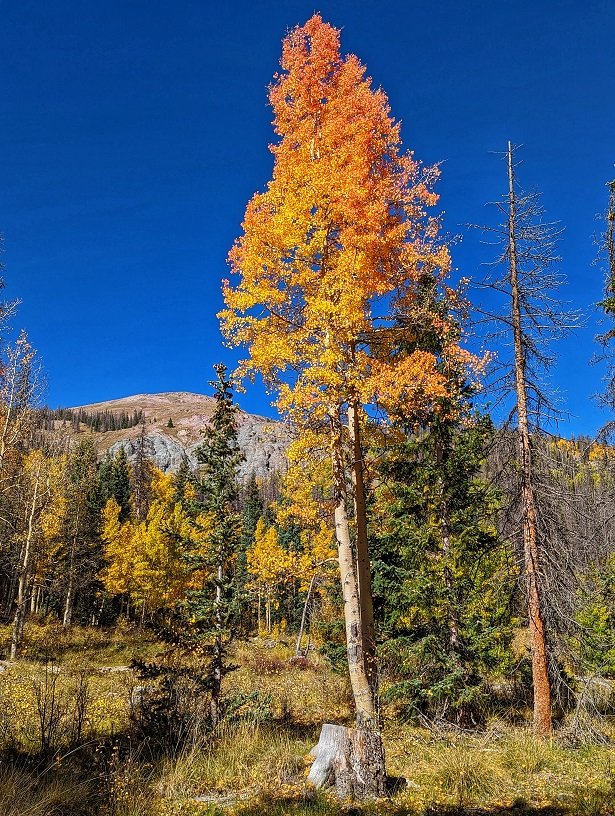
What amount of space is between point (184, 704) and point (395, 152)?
10.5 m

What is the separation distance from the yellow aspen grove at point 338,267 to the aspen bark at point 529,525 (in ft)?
11.5

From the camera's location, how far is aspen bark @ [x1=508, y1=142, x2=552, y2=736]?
10961mm

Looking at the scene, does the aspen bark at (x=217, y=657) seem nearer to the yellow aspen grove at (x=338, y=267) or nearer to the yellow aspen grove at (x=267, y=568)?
the yellow aspen grove at (x=338, y=267)

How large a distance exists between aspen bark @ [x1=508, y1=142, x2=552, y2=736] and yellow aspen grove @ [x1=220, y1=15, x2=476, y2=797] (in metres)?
3.50

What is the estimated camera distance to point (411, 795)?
6297 mm

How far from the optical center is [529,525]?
11.5 meters

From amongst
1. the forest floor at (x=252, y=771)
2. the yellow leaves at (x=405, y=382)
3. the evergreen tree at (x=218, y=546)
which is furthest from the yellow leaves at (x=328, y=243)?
the evergreen tree at (x=218, y=546)

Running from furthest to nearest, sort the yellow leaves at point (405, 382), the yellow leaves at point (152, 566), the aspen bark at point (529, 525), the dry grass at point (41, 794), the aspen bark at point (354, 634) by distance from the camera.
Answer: the yellow leaves at point (152, 566) < the aspen bark at point (529, 525) < the yellow leaves at point (405, 382) < the aspen bark at point (354, 634) < the dry grass at point (41, 794)

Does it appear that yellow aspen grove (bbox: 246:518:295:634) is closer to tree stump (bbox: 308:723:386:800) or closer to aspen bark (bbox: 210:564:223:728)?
aspen bark (bbox: 210:564:223:728)

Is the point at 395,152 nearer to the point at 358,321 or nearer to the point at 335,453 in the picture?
the point at 358,321

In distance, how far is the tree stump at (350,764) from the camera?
20.9ft

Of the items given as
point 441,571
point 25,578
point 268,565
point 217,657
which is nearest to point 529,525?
point 441,571

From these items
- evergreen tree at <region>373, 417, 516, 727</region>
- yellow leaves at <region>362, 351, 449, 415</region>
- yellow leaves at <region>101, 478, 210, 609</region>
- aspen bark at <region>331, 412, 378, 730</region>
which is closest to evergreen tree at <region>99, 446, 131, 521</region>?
yellow leaves at <region>101, 478, 210, 609</region>

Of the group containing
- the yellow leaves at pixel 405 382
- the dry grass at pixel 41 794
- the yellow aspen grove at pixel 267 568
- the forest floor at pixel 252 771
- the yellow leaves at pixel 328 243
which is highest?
the yellow leaves at pixel 328 243
